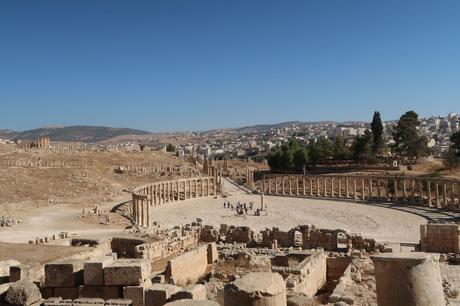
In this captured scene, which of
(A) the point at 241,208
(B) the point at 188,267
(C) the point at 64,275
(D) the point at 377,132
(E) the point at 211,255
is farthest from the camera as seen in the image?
(D) the point at 377,132

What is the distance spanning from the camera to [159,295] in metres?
10.9

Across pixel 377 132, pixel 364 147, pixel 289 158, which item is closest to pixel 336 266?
pixel 364 147

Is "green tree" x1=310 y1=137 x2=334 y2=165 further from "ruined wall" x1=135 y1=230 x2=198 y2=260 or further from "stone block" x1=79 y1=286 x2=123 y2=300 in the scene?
"stone block" x1=79 y1=286 x2=123 y2=300

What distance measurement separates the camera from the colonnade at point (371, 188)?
56625 millimetres

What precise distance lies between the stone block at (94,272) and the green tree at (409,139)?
248 ft

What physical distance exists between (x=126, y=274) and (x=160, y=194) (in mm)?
49900

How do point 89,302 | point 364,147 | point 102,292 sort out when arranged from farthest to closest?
point 364,147
point 102,292
point 89,302

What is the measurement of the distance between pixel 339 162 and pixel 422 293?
Result: 261ft

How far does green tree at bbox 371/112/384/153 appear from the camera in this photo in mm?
84812

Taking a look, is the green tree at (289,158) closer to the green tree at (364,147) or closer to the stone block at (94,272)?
the green tree at (364,147)

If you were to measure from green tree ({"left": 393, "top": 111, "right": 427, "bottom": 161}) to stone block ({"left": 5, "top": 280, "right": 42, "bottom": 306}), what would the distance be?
253 feet

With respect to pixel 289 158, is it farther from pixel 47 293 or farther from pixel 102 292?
pixel 102 292

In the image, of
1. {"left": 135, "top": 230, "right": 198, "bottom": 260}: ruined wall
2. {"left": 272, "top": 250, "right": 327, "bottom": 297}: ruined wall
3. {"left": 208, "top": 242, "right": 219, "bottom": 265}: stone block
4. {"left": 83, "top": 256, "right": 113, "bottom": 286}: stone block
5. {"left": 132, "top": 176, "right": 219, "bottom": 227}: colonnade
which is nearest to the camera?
{"left": 83, "top": 256, "right": 113, "bottom": 286}: stone block

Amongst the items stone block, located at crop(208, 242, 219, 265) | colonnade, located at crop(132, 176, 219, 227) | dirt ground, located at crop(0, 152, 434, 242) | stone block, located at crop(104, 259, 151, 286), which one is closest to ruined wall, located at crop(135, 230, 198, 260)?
stone block, located at crop(208, 242, 219, 265)
